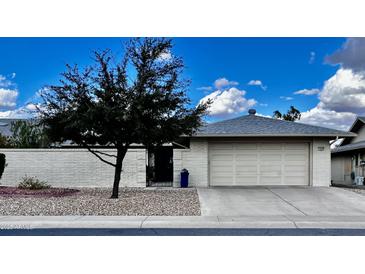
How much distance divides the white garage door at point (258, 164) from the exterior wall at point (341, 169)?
446 inches

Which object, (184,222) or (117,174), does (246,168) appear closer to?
(117,174)

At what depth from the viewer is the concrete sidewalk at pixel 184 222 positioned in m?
9.33

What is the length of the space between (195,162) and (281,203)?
6401mm

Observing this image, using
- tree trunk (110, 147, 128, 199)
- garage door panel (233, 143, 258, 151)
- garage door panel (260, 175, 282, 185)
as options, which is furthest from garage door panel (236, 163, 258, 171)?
tree trunk (110, 147, 128, 199)

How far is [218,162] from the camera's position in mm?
18906

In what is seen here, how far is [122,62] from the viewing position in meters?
13.4

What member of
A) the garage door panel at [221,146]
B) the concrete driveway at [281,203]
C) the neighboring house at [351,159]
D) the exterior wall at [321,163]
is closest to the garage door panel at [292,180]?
the exterior wall at [321,163]

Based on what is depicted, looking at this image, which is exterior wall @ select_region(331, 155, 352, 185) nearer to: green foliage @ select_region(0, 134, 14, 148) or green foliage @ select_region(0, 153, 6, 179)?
green foliage @ select_region(0, 153, 6, 179)

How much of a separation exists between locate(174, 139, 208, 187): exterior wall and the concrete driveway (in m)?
2.18

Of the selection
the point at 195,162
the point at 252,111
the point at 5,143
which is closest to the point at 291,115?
the point at 252,111

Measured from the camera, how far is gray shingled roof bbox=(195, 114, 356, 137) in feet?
59.4

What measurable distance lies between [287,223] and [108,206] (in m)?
5.60

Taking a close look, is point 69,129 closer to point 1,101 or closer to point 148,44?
point 148,44

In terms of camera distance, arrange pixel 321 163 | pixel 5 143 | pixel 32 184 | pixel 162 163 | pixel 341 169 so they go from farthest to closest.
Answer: pixel 341 169
pixel 5 143
pixel 162 163
pixel 321 163
pixel 32 184
